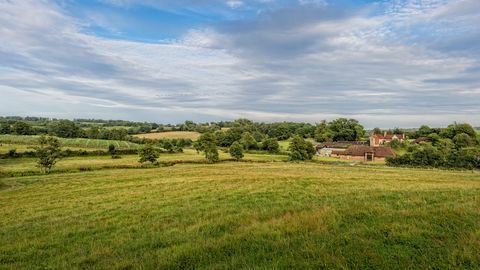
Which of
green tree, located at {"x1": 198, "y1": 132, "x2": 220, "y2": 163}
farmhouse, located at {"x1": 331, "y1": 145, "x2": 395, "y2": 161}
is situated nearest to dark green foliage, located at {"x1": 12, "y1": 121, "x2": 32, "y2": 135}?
green tree, located at {"x1": 198, "y1": 132, "x2": 220, "y2": 163}

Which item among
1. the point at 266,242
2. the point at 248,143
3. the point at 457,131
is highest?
the point at 457,131

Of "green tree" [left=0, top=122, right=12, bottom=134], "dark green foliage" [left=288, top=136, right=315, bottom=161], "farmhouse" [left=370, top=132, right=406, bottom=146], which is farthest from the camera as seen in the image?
"green tree" [left=0, top=122, right=12, bottom=134]

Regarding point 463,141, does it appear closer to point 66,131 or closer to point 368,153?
point 368,153

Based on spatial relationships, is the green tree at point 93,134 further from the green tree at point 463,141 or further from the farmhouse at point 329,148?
the green tree at point 463,141

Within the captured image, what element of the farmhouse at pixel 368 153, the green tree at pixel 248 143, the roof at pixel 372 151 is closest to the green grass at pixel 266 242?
the farmhouse at pixel 368 153

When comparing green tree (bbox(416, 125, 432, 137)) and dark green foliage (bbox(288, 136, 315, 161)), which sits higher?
green tree (bbox(416, 125, 432, 137))

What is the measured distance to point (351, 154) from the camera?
9950 centimetres

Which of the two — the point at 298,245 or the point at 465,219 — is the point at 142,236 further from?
the point at 465,219

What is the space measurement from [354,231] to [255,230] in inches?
101

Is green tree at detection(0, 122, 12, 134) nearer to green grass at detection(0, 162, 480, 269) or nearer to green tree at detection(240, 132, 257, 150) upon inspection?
green tree at detection(240, 132, 257, 150)

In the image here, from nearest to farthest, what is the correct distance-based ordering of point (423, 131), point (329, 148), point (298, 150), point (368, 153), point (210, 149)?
point (210, 149) → point (298, 150) → point (368, 153) → point (329, 148) → point (423, 131)

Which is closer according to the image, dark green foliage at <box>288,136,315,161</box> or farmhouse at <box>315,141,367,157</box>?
dark green foliage at <box>288,136,315,161</box>

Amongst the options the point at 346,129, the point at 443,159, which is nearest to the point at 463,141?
the point at 443,159

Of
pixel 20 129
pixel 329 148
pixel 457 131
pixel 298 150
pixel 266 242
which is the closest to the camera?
pixel 266 242
